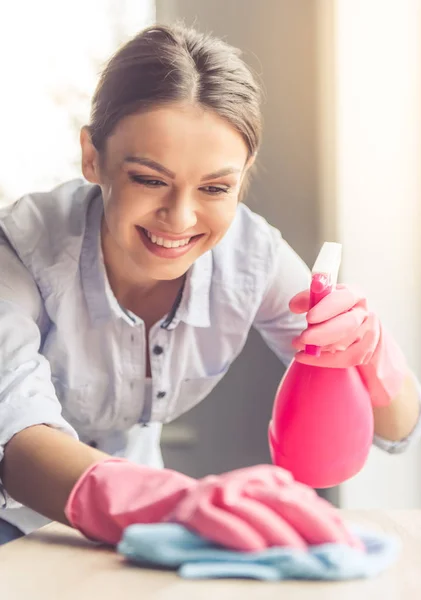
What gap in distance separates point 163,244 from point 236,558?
44 centimetres

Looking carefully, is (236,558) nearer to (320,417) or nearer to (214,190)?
(320,417)

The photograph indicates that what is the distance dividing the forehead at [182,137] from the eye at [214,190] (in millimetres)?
31

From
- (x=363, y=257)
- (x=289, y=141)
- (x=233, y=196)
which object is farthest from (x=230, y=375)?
(x=233, y=196)

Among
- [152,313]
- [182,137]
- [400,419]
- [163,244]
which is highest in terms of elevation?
[182,137]

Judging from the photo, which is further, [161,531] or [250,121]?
[250,121]

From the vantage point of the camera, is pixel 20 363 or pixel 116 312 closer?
pixel 20 363

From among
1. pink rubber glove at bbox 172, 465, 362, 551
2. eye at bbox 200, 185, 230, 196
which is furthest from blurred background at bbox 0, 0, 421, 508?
pink rubber glove at bbox 172, 465, 362, 551

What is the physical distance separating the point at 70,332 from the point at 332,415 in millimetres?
364

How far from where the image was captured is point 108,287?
105 centimetres

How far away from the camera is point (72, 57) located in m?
1.47

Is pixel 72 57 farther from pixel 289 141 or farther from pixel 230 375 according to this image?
pixel 230 375

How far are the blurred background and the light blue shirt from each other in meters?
0.28

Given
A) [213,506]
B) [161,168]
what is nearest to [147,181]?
[161,168]

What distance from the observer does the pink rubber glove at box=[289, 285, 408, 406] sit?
84cm
